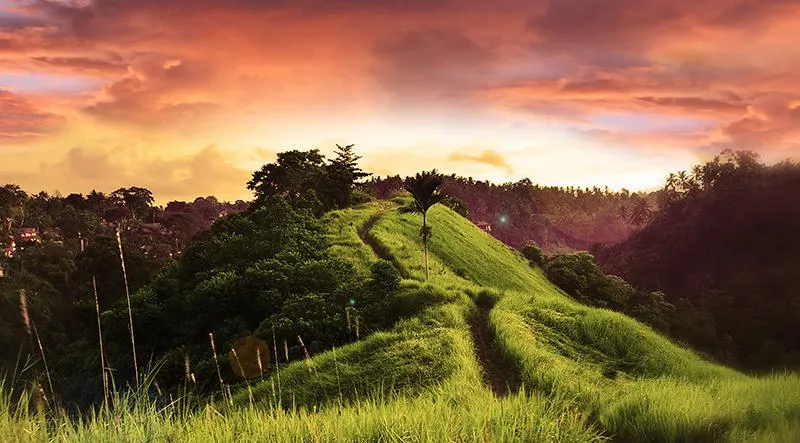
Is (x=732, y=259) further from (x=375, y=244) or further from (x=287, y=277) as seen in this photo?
(x=287, y=277)

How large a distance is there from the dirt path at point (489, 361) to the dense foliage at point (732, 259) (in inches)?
1601

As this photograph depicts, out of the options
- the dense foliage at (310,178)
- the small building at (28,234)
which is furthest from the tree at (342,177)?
the small building at (28,234)

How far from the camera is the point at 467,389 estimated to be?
12.2 meters

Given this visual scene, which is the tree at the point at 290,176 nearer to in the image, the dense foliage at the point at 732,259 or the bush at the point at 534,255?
the bush at the point at 534,255

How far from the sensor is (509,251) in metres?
70.1

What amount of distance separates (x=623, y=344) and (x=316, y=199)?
37.4 meters

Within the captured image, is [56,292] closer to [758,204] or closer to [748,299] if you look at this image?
[748,299]

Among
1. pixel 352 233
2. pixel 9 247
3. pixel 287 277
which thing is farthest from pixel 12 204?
pixel 287 277

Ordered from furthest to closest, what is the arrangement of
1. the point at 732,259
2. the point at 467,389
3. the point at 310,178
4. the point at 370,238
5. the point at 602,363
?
the point at 732,259
the point at 310,178
the point at 370,238
the point at 602,363
the point at 467,389

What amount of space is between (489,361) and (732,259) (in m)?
81.0

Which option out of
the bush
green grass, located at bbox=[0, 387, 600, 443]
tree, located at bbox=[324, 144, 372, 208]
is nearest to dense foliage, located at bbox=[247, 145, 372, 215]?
tree, located at bbox=[324, 144, 372, 208]

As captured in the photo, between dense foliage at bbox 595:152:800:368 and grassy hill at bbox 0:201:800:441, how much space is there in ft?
103

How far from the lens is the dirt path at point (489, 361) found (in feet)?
57.5

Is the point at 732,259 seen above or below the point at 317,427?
below
